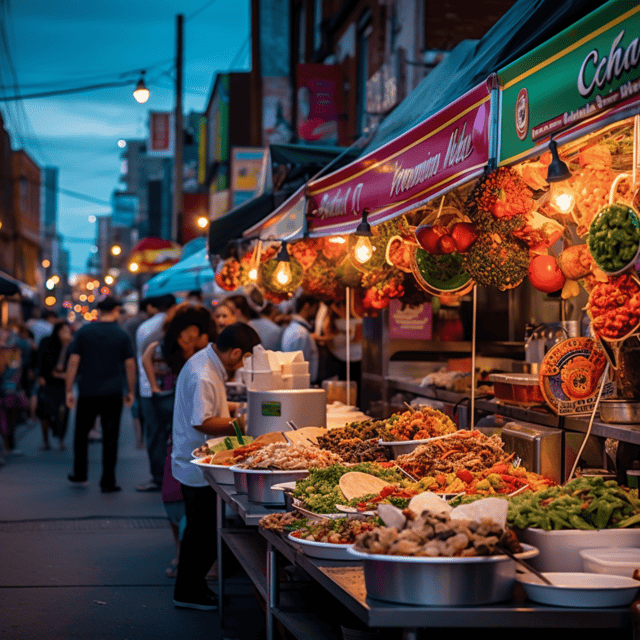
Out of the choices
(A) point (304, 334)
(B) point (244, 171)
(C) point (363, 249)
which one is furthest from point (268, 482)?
(B) point (244, 171)

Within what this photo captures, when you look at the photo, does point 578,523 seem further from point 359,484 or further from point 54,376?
point 54,376

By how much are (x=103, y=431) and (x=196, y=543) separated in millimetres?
5538

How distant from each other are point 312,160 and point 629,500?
19.9 ft

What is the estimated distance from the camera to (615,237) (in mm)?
3941

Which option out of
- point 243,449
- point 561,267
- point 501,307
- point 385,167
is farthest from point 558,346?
point 501,307

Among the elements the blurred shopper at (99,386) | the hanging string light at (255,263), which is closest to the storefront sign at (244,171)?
the blurred shopper at (99,386)

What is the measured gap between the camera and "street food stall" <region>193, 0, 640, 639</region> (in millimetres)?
3232

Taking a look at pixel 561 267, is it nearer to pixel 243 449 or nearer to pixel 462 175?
pixel 462 175

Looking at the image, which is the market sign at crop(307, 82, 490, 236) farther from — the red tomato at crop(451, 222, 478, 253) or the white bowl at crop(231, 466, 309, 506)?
the white bowl at crop(231, 466, 309, 506)

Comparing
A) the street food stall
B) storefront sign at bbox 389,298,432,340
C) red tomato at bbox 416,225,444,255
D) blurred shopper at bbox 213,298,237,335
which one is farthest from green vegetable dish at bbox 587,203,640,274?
blurred shopper at bbox 213,298,237,335

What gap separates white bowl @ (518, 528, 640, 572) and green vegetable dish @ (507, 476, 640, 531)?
2.2 inches

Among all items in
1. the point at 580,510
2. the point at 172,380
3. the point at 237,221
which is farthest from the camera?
the point at 172,380

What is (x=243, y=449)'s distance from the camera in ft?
19.9

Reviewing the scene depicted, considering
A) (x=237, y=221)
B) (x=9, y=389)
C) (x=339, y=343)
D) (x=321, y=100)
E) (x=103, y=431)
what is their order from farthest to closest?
1. (x=321, y=100)
2. (x=9, y=389)
3. (x=339, y=343)
4. (x=103, y=431)
5. (x=237, y=221)
